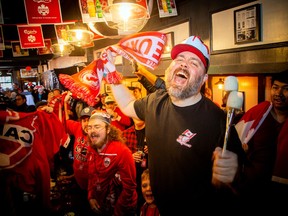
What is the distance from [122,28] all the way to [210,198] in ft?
14.7

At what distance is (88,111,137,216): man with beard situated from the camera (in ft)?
11.2

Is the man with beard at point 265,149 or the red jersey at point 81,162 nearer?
the man with beard at point 265,149

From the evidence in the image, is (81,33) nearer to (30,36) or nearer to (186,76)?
(30,36)

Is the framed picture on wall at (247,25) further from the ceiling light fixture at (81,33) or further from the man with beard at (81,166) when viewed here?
the ceiling light fixture at (81,33)

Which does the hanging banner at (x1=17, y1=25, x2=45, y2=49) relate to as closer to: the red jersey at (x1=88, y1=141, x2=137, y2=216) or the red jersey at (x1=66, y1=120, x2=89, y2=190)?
the red jersey at (x1=66, y1=120, x2=89, y2=190)

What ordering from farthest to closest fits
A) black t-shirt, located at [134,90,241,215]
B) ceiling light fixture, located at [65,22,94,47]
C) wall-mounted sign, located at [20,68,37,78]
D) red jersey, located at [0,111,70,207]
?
wall-mounted sign, located at [20,68,37,78], ceiling light fixture, located at [65,22,94,47], red jersey, located at [0,111,70,207], black t-shirt, located at [134,90,241,215]

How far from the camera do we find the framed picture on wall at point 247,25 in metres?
4.91

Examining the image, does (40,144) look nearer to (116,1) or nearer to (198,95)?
(198,95)

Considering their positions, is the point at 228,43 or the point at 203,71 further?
the point at 228,43

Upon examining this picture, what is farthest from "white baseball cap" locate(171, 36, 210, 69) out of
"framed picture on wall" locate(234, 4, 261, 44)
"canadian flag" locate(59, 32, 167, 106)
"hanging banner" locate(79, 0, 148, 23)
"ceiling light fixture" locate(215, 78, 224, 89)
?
"hanging banner" locate(79, 0, 148, 23)

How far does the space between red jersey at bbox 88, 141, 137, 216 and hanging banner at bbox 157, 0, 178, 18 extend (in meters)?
4.78

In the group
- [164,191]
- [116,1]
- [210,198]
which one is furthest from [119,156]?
[116,1]

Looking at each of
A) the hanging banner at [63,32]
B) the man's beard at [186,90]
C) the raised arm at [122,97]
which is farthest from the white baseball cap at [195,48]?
the hanging banner at [63,32]

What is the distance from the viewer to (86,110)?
5.02 metres
